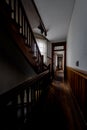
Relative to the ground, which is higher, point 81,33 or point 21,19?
point 21,19

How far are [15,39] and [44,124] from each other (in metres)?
1.71

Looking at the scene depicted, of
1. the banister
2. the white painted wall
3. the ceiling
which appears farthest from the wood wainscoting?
the ceiling

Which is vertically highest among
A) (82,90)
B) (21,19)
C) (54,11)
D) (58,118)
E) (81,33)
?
(54,11)

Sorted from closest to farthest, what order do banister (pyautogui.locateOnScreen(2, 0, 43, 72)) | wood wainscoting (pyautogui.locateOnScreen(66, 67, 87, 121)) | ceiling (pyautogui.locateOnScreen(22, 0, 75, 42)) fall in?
wood wainscoting (pyautogui.locateOnScreen(66, 67, 87, 121)), banister (pyautogui.locateOnScreen(2, 0, 43, 72)), ceiling (pyautogui.locateOnScreen(22, 0, 75, 42))

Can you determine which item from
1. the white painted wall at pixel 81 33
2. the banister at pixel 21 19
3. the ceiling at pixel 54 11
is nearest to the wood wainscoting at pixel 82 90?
the white painted wall at pixel 81 33

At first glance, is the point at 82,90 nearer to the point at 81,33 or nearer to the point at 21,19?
the point at 81,33

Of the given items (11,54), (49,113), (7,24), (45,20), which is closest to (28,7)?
(45,20)

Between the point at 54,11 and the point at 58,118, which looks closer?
the point at 58,118

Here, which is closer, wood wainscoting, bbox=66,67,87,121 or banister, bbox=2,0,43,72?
wood wainscoting, bbox=66,67,87,121

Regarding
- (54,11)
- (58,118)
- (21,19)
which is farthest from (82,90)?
(54,11)

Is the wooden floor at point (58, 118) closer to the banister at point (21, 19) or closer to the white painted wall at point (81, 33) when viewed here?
the white painted wall at point (81, 33)

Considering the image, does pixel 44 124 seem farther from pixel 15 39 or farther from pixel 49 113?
pixel 15 39

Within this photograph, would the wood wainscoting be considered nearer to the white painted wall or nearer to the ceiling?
the white painted wall

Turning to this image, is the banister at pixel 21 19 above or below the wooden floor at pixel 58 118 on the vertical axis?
above
